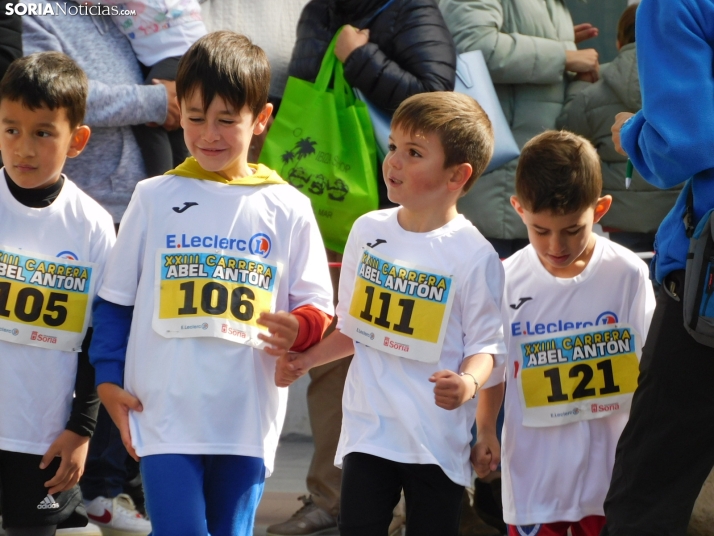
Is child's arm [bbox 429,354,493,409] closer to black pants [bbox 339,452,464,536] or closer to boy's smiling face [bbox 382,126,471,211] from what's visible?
black pants [bbox 339,452,464,536]

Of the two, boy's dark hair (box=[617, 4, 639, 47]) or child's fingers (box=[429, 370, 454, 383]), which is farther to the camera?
boy's dark hair (box=[617, 4, 639, 47])

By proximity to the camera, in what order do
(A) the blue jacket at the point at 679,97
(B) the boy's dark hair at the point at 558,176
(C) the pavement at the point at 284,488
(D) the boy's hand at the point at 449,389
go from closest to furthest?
(A) the blue jacket at the point at 679,97
(D) the boy's hand at the point at 449,389
(B) the boy's dark hair at the point at 558,176
(C) the pavement at the point at 284,488

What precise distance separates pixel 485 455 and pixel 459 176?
861mm

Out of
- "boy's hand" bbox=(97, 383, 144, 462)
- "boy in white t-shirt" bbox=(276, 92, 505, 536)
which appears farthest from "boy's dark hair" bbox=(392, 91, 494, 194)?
"boy's hand" bbox=(97, 383, 144, 462)

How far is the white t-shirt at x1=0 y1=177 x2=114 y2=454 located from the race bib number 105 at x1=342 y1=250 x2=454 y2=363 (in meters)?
0.86

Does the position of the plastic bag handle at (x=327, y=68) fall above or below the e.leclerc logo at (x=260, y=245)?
above

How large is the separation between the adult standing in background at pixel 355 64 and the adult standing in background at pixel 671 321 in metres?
1.63

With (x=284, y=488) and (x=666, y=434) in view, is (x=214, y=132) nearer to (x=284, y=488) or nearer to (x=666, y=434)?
(x=666, y=434)

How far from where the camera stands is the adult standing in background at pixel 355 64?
4.38 meters

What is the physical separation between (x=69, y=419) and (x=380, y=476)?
0.99 metres

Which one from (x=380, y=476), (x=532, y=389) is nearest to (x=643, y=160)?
(x=532, y=389)

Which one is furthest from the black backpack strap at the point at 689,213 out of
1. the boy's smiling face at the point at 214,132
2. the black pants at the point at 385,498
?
the boy's smiling face at the point at 214,132

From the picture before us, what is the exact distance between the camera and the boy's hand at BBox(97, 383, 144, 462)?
10.1ft

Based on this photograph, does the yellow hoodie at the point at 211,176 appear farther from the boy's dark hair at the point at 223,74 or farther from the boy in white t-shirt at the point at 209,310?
the boy's dark hair at the point at 223,74
